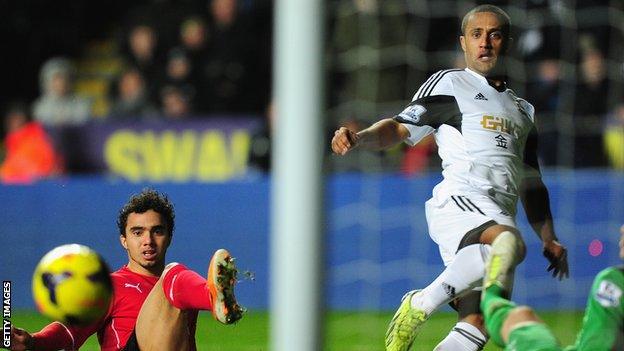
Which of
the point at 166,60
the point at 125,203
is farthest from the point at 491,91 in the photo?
the point at 166,60

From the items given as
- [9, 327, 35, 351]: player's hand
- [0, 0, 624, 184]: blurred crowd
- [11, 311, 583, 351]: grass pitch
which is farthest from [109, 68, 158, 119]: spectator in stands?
[9, 327, 35, 351]: player's hand

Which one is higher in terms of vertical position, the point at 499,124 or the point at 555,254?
the point at 499,124

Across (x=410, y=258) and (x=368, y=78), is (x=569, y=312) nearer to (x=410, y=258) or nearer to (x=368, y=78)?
(x=410, y=258)

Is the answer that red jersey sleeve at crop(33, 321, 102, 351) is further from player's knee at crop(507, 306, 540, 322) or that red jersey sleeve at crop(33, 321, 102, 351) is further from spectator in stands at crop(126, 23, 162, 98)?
spectator in stands at crop(126, 23, 162, 98)

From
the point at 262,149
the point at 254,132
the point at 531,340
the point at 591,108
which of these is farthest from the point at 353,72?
the point at 531,340

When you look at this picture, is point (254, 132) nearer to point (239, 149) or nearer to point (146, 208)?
point (239, 149)

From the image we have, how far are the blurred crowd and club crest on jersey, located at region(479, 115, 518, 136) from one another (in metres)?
0.57

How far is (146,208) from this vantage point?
144 inches

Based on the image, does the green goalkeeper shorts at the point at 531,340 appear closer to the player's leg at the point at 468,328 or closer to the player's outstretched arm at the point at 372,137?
the player's leg at the point at 468,328

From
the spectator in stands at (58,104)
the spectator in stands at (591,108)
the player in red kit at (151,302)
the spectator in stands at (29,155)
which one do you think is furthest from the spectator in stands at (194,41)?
the player in red kit at (151,302)

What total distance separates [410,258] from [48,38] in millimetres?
4759

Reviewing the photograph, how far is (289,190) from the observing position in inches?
101

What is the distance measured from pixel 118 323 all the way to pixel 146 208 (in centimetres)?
36

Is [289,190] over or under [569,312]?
over
